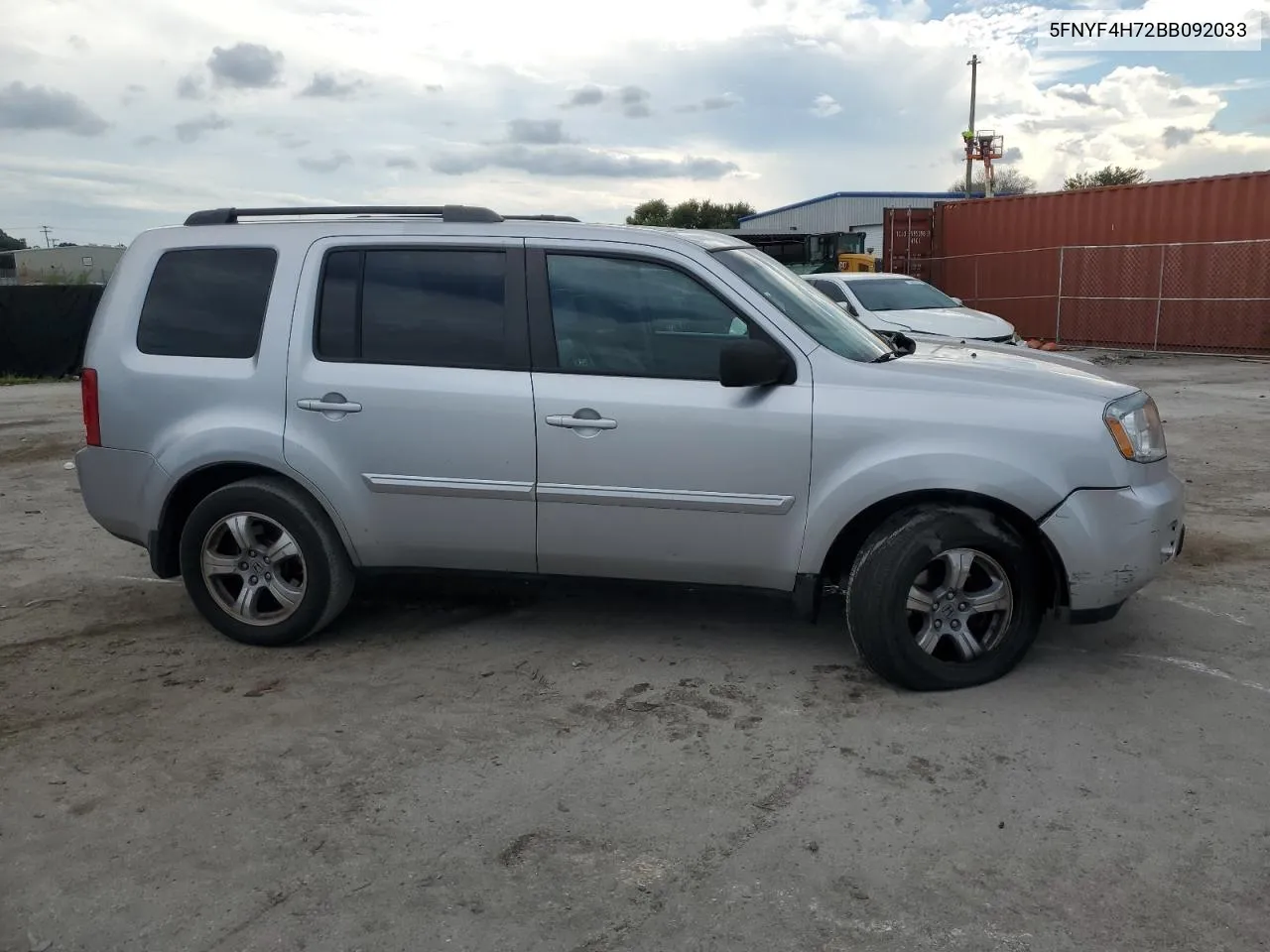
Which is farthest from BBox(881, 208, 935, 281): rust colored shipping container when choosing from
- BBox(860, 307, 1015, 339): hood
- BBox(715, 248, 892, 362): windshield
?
BBox(715, 248, 892, 362): windshield

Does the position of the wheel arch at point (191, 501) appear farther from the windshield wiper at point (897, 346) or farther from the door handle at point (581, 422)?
the windshield wiper at point (897, 346)

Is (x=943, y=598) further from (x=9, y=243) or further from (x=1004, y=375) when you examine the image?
(x=9, y=243)

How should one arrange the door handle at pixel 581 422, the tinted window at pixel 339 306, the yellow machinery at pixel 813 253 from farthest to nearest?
the yellow machinery at pixel 813 253 < the tinted window at pixel 339 306 < the door handle at pixel 581 422

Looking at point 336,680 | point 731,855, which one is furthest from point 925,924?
point 336,680

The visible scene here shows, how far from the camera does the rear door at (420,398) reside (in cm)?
442

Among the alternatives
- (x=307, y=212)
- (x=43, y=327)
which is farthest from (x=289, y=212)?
(x=43, y=327)

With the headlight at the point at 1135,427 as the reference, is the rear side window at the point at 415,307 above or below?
above

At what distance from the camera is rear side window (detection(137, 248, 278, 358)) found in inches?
185

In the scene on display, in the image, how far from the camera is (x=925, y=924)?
9.05ft

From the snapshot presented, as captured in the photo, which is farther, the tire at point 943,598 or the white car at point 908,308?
the white car at point 908,308

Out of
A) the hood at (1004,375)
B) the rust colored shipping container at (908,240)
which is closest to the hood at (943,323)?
the hood at (1004,375)

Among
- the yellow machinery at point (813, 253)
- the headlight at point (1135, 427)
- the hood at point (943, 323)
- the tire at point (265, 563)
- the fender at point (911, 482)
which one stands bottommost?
the tire at point (265, 563)

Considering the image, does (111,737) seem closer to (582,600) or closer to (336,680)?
(336,680)

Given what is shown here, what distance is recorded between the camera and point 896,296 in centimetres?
1315
